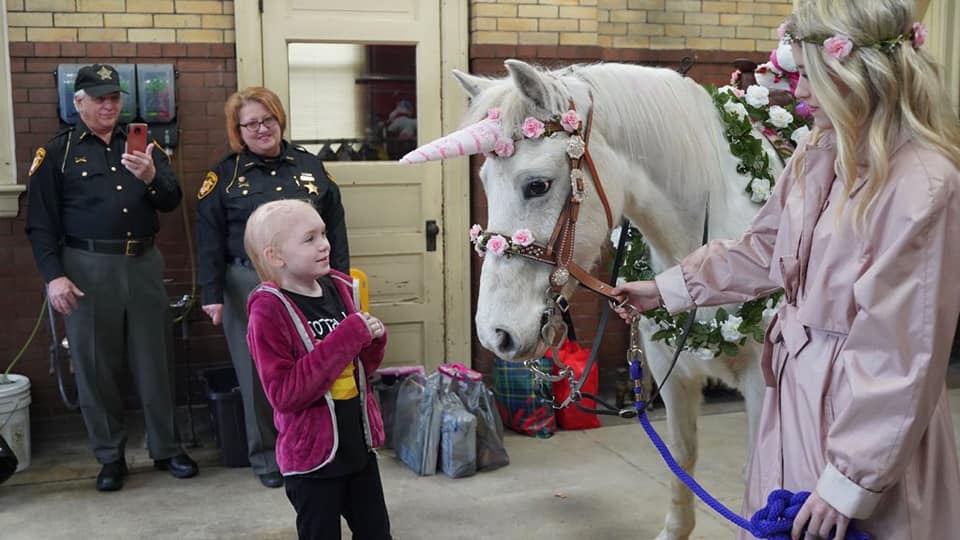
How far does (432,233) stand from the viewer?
5363mm

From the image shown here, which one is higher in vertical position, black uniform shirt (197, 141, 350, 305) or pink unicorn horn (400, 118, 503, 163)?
pink unicorn horn (400, 118, 503, 163)

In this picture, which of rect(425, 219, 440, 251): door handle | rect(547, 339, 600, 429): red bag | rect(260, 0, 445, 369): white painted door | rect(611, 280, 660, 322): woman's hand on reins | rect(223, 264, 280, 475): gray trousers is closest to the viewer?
rect(611, 280, 660, 322): woman's hand on reins

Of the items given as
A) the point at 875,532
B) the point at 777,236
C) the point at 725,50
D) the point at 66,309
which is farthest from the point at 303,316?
the point at 725,50

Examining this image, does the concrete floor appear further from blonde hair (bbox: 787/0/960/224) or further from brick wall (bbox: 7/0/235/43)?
blonde hair (bbox: 787/0/960/224)

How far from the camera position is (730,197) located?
2.73m

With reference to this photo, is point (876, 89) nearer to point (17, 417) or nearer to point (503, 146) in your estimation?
point (503, 146)

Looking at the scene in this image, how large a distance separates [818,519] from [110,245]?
12.0ft

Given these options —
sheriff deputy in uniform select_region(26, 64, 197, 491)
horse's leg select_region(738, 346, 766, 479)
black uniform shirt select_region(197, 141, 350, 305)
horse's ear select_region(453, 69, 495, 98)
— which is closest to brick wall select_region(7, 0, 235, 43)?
sheriff deputy in uniform select_region(26, 64, 197, 491)

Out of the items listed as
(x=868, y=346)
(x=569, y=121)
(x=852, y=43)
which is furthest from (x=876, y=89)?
(x=569, y=121)

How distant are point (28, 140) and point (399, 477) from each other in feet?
8.60

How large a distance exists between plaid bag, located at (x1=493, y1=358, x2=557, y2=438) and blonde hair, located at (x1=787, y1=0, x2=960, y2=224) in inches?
144

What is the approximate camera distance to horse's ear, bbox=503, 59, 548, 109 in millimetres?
2311

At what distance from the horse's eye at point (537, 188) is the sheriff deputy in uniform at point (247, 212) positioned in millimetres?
2162

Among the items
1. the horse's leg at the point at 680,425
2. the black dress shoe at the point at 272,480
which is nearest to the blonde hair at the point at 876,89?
the horse's leg at the point at 680,425
